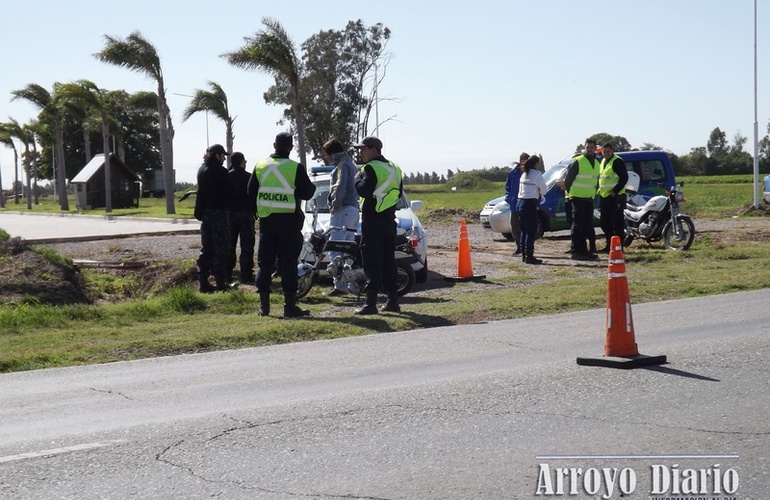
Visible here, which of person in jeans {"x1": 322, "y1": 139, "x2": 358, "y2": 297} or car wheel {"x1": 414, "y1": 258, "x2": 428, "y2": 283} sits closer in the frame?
person in jeans {"x1": 322, "y1": 139, "x2": 358, "y2": 297}

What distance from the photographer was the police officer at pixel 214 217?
597 inches

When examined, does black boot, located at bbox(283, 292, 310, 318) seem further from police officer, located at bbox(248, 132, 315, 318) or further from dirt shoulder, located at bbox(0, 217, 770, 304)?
dirt shoulder, located at bbox(0, 217, 770, 304)

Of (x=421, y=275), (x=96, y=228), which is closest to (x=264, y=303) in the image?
(x=421, y=275)

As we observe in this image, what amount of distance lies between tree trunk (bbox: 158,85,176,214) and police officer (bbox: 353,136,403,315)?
39.4 meters

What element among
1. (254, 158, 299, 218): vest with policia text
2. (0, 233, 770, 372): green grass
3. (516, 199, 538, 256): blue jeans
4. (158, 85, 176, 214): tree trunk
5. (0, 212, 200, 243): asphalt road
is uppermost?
(158, 85, 176, 214): tree trunk

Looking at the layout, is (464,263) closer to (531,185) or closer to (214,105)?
(531,185)

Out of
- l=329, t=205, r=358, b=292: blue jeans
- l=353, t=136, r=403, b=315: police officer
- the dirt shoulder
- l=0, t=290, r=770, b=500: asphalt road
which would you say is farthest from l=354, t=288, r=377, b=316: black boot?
the dirt shoulder

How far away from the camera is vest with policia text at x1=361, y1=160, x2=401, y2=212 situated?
12648 mm

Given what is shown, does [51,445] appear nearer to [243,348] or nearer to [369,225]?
[243,348]

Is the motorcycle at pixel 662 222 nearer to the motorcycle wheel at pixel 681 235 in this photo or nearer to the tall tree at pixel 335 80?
the motorcycle wheel at pixel 681 235

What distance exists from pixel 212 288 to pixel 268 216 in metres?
3.33

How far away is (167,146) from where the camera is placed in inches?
2131

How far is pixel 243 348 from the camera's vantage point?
10625 mm

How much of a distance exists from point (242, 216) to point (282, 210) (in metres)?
3.73
